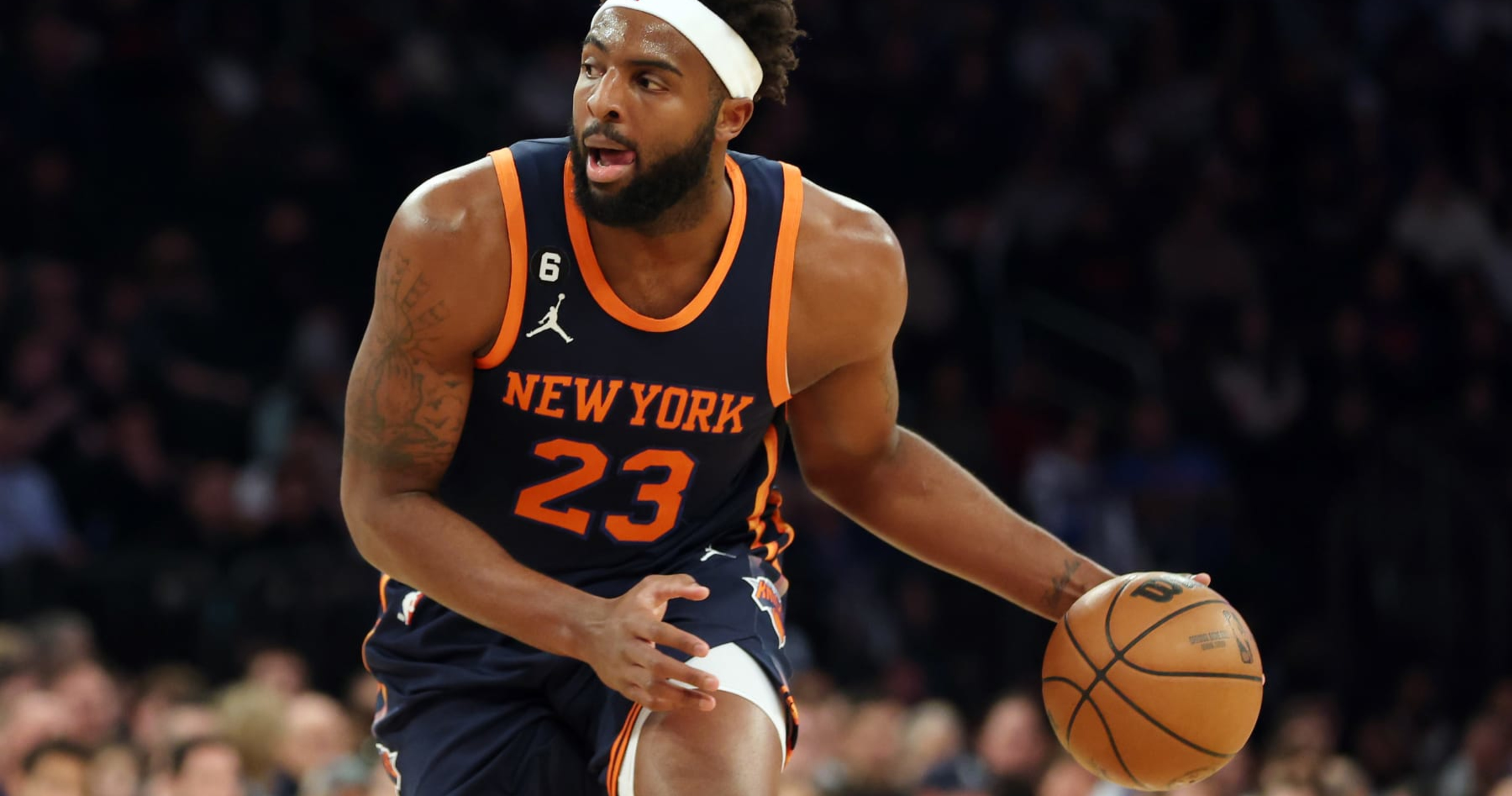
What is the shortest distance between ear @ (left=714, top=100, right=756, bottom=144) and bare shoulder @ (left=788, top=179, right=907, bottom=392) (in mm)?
244

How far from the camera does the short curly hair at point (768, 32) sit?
389 cm

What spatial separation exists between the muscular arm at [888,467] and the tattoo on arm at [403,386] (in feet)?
2.41

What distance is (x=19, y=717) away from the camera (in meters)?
8.78

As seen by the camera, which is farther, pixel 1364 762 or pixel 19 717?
pixel 1364 762

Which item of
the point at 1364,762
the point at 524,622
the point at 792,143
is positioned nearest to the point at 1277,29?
the point at 792,143

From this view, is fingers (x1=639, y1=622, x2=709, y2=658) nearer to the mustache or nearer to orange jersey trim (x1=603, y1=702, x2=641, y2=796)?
orange jersey trim (x1=603, y1=702, x2=641, y2=796)

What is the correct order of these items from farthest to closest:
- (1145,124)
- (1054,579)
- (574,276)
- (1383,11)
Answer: (1383,11)
(1145,124)
(1054,579)
(574,276)

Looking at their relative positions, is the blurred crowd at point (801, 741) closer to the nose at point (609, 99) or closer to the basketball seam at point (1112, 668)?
the basketball seam at point (1112, 668)

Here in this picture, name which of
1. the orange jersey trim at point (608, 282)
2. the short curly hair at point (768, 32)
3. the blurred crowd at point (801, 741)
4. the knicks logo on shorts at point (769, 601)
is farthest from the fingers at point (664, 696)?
the blurred crowd at point (801, 741)

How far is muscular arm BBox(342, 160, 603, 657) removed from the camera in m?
3.71

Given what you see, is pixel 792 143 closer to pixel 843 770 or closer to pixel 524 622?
pixel 843 770

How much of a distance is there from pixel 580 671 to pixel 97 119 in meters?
8.80

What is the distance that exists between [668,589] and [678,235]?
0.80 meters

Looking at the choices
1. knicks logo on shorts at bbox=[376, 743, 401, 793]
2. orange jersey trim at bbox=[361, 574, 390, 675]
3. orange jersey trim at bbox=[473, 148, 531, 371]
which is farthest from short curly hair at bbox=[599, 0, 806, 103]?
knicks logo on shorts at bbox=[376, 743, 401, 793]
